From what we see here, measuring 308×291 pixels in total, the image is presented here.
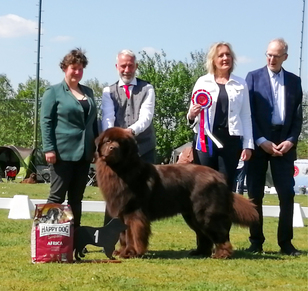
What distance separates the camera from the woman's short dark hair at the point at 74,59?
535 cm

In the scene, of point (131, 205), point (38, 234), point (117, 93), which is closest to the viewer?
point (38, 234)

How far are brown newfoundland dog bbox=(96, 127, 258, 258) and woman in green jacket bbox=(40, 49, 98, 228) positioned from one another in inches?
8.7

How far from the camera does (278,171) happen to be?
592 centimetres

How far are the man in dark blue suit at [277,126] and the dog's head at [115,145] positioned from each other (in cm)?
138

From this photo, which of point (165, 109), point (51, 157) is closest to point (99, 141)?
point (51, 157)

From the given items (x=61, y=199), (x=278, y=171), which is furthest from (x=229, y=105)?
(x=61, y=199)

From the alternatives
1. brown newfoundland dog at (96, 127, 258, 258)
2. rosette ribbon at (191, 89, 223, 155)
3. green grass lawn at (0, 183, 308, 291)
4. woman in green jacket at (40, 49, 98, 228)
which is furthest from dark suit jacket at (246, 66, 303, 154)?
woman in green jacket at (40, 49, 98, 228)

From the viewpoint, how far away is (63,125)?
5.28m

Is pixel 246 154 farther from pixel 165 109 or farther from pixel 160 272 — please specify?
pixel 165 109

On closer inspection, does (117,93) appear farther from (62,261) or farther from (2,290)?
(2,290)

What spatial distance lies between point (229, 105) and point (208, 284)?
2.00 m

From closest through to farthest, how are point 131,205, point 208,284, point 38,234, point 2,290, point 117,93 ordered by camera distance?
point 2,290, point 208,284, point 38,234, point 131,205, point 117,93

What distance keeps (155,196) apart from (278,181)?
136 centimetres

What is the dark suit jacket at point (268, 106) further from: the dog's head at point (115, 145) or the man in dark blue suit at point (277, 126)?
the dog's head at point (115, 145)
